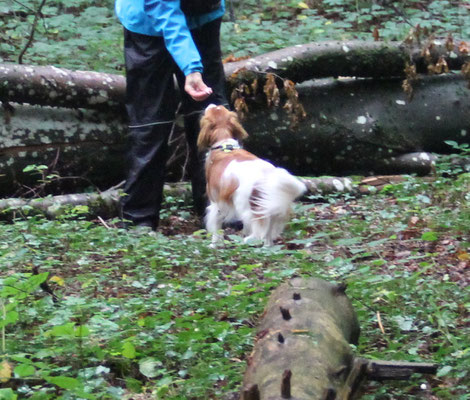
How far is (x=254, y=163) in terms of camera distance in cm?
589

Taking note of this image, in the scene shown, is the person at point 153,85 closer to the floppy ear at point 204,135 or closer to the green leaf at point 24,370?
the floppy ear at point 204,135

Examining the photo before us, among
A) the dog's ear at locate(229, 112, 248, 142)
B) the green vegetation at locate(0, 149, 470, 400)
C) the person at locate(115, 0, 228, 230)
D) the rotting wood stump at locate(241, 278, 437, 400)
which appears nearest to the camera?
the rotting wood stump at locate(241, 278, 437, 400)

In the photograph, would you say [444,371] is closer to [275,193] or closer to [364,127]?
[275,193]

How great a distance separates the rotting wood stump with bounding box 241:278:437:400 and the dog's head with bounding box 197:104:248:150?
9.93ft

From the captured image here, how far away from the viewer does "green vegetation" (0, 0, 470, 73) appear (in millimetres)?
9898

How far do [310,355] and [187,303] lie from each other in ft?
4.13

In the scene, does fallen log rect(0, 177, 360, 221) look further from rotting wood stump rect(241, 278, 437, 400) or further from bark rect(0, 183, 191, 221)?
rotting wood stump rect(241, 278, 437, 400)

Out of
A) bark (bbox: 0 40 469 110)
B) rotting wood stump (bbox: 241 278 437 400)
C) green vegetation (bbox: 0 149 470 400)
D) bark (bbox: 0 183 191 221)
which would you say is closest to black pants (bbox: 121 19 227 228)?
bark (bbox: 0 183 191 221)

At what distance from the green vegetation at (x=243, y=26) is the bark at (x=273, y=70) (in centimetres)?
56

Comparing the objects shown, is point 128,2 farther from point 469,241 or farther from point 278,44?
point 278,44

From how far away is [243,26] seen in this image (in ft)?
37.0

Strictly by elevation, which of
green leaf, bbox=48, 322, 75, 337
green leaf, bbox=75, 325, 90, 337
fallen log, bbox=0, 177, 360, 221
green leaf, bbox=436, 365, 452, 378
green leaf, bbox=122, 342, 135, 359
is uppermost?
green leaf, bbox=48, 322, 75, 337

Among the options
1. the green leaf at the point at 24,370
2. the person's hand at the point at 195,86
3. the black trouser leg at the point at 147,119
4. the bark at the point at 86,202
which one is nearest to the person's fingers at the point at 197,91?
the person's hand at the point at 195,86

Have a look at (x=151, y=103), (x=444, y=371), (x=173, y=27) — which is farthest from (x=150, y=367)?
(x=151, y=103)
